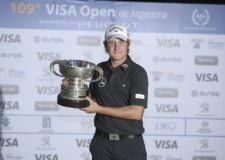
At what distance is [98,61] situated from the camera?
12.7ft

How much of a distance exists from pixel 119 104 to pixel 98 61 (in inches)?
51.9

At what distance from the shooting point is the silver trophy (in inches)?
95.7

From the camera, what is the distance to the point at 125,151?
2619 millimetres

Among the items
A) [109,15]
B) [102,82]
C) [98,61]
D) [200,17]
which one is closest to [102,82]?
[102,82]

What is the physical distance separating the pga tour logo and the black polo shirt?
4.92ft

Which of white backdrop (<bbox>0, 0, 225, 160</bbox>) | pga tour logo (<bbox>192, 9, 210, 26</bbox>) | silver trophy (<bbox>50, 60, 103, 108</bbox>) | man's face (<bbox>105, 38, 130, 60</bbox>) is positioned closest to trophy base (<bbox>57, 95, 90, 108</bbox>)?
silver trophy (<bbox>50, 60, 103, 108</bbox>)

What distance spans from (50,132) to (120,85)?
155 centimetres

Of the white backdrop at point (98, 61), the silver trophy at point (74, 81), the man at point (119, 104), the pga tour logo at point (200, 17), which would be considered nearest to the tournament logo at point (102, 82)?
the man at point (119, 104)

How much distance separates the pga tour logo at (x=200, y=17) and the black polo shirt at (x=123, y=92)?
1.50 meters

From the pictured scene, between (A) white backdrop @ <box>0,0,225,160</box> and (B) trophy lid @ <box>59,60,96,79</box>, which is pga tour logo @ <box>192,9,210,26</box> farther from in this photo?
(B) trophy lid @ <box>59,60,96,79</box>

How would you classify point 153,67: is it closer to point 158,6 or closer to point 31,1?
point 158,6

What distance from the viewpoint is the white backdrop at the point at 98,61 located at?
3811mm

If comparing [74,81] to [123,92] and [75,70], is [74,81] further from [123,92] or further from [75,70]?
[123,92]

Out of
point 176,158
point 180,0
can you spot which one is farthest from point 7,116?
point 180,0
